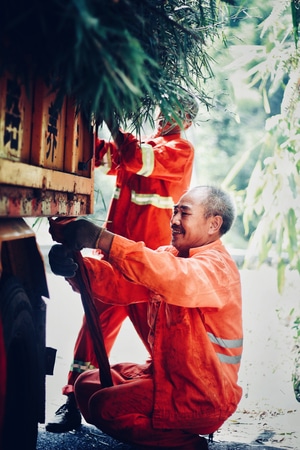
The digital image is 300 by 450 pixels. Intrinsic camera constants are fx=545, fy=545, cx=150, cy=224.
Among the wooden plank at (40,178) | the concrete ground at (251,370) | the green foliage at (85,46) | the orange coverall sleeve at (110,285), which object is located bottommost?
the concrete ground at (251,370)

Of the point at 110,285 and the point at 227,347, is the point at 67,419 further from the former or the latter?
the point at 227,347

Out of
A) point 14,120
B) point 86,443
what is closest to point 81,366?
point 86,443

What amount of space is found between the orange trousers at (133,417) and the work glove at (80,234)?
737 millimetres

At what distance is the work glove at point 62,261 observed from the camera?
2560 millimetres

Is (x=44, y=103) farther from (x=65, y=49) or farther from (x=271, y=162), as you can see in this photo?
(x=271, y=162)

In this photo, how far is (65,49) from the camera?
1838 millimetres

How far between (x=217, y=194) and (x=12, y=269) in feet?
3.97

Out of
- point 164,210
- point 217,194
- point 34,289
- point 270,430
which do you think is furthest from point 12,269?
point 270,430

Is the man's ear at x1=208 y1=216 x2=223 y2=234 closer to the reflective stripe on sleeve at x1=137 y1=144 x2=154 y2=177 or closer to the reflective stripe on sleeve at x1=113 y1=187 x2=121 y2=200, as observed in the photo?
the reflective stripe on sleeve at x1=137 y1=144 x2=154 y2=177

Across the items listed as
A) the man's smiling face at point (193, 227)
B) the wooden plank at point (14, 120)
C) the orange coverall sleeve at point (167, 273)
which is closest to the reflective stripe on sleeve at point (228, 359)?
the orange coverall sleeve at point (167, 273)

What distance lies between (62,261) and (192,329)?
717 mm

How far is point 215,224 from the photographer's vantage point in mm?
A: 2924

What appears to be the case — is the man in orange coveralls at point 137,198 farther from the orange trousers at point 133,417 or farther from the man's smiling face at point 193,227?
the orange trousers at point 133,417

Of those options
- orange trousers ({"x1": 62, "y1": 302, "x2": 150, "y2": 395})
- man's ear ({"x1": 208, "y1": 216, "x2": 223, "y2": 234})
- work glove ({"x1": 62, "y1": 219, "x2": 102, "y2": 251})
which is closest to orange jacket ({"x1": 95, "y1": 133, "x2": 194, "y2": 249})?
orange trousers ({"x1": 62, "y1": 302, "x2": 150, "y2": 395})
